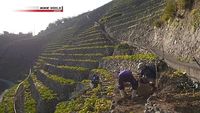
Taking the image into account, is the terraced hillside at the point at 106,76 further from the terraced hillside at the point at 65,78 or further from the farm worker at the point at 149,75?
the farm worker at the point at 149,75

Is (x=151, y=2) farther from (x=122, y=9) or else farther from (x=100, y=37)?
(x=122, y=9)

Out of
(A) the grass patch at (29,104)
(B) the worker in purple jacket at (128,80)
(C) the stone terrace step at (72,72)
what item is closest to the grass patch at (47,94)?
(A) the grass patch at (29,104)

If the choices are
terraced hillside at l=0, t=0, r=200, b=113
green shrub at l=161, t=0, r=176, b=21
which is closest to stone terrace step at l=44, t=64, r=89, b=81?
terraced hillside at l=0, t=0, r=200, b=113

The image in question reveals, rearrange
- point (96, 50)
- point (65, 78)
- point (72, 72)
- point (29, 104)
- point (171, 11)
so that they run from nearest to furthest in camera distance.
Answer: point (171, 11) → point (29, 104) → point (72, 72) → point (65, 78) → point (96, 50)

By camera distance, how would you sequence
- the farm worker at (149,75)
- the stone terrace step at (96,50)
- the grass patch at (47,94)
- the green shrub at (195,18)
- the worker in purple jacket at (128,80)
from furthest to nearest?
the stone terrace step at (96,50) → the grass patch at (47,94) → the green shrub at (195,18) → the farm worker at (149,75) → the worker in purple jacket at (128,80)

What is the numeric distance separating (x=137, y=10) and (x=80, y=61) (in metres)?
15.7

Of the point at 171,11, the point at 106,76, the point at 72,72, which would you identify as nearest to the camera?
the point at 106,76

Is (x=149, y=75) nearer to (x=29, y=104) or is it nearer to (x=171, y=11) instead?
(x=171, y=11)

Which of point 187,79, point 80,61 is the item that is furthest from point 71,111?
point 80,61

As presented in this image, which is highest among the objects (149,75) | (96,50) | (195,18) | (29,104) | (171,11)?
(171,11)

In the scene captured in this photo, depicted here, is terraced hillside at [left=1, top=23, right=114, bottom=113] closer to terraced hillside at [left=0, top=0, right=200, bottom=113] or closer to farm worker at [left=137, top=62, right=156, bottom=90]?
terraced hillside at [left=0, top=0, right=200, bottom=113]

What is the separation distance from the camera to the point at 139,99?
1905cm

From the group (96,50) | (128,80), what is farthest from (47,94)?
(128,80)

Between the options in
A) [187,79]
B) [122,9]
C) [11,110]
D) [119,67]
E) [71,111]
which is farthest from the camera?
[122,9]
